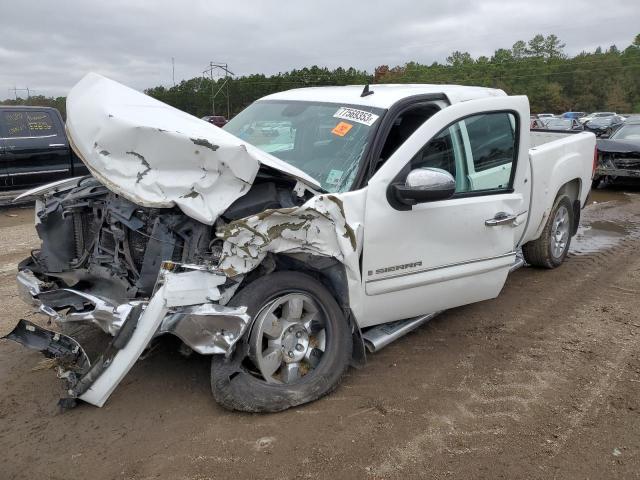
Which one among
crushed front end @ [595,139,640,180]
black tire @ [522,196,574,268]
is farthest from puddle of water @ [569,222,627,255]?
crushed front end @ [595,139,640,180]

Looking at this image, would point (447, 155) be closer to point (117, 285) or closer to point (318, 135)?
point (318, 135)

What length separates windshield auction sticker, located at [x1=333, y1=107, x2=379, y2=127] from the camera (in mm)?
3549

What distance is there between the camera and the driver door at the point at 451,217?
3.29 metres

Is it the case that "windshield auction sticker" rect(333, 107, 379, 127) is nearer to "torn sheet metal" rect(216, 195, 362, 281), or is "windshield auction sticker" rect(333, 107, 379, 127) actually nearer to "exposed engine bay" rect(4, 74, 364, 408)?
"exposed engine bay" rect(4, 74, 364, 408)

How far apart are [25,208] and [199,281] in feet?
30.3

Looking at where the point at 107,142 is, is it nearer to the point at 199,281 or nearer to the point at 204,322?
the point at 199,281

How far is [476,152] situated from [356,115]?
955 millimetres

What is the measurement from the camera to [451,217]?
3.59 meters

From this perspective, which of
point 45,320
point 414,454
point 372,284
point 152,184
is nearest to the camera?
point 414,454

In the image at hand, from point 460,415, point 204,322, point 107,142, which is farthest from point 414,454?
point 107,142

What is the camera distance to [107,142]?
304cm

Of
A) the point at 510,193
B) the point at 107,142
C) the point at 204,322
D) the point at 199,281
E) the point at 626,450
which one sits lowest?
the point at 626,450

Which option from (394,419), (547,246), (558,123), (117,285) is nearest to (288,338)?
(394,419)

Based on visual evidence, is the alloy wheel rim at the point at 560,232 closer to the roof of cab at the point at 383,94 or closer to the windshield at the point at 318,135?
the roof of cab at the point at 383,94
